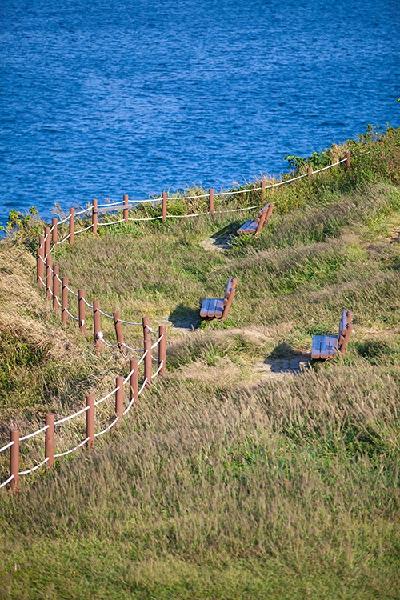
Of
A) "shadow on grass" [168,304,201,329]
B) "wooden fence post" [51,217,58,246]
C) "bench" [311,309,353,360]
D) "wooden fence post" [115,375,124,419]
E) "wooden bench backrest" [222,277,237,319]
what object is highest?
"wooden fence post" [51,217,58,246]

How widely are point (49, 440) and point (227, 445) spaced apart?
7.63ft

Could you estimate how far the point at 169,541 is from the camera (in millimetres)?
11477

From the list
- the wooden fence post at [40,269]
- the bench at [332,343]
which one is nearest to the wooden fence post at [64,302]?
the wooden fence post at [40,269]

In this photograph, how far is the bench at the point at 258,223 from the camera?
26641mm

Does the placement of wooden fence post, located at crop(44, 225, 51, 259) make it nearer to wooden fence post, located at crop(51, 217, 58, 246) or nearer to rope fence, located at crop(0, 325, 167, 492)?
wooden fence post, located at crop(51, 217, 58, 246)

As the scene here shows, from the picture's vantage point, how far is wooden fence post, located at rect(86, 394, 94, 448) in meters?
14.4

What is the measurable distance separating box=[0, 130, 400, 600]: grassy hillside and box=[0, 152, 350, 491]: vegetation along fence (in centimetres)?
33

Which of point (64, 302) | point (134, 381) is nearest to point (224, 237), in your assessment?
point (64, 302)

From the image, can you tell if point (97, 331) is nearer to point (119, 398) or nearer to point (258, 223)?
point (119, 398)

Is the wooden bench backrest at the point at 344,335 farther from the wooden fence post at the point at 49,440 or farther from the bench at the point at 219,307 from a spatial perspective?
the wooden fence post at the point at 49,440

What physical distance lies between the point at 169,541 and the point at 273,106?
54.4 metres

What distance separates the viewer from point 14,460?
43.7ft

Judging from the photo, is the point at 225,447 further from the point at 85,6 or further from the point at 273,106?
the point at 85,6

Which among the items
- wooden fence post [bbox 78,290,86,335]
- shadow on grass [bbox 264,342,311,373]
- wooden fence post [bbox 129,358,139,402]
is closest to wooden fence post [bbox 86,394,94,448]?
wooden fence post [bbox 129,358,139,402]
